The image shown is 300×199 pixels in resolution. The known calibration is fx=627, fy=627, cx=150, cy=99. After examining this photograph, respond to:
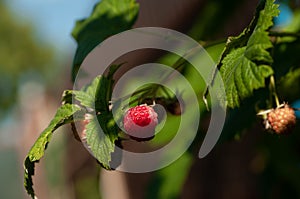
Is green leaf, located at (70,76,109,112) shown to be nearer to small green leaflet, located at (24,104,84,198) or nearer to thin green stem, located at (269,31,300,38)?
small green leaflet, located at (24,104,84,198)

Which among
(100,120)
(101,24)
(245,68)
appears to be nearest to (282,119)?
(245,68)

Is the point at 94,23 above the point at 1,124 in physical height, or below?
below

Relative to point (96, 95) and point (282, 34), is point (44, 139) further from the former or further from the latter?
point (282, 34)

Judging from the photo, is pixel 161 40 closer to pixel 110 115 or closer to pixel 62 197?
pixel 110 115

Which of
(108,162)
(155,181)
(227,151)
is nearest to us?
(108,162)

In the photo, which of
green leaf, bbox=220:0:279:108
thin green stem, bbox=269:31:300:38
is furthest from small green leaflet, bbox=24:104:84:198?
thin green stem, bbox=269:31:300:38

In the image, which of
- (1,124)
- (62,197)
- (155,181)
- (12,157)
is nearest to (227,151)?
(155,181)
